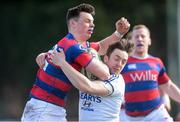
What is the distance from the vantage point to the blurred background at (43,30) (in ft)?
63.5

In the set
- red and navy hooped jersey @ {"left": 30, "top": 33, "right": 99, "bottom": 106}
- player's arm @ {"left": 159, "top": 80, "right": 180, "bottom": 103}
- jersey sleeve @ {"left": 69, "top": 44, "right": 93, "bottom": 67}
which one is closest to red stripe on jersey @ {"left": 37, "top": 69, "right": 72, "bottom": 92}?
red and navy hooped jersey @ {"left": 30, "top": 33, "right": 99, "bottom": 106}

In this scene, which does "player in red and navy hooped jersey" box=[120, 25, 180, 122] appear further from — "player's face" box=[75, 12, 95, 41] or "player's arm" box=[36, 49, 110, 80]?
"player's arm" box=[36, 49, 110, 80]

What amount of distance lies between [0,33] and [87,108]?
12791mm

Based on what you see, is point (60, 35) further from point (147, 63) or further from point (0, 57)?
point (147, 63)

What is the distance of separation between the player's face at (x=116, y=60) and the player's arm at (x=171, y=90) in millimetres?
2195

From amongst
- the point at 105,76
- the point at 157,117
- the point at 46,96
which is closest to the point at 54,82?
the point at 46,96

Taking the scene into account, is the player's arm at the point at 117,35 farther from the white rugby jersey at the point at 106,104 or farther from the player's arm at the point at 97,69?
the player's arm at the point at 97,69

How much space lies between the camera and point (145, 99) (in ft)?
31.2

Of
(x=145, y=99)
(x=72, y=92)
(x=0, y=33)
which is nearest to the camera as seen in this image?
(x=145, y=99)

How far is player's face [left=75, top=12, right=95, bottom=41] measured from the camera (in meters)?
7.30

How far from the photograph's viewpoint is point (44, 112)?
24.1ft

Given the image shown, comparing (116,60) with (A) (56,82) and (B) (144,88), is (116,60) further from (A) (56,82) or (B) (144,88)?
(B) (144,88)

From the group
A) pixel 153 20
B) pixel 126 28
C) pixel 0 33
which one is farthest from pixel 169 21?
pixel 126 28

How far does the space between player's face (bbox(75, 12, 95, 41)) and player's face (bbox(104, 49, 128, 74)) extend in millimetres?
281
